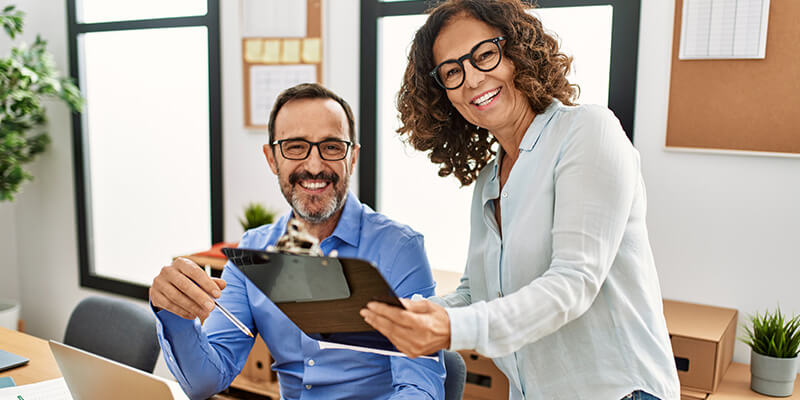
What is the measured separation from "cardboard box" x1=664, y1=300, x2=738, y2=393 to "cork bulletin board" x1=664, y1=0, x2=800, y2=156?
606 mm

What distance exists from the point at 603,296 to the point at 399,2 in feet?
6.61

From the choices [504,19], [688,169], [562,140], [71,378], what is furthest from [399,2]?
[71,378]

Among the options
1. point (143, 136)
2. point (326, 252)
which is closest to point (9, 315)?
point (143, 136)

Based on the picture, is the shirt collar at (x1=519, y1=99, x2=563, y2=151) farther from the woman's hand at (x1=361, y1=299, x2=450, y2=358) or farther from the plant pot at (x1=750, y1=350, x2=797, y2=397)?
the plant pot at (x1=750, y1=350, x2=797, y2=397)

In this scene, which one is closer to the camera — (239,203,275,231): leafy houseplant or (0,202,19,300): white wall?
(239,203,275,231): leafy houseplant

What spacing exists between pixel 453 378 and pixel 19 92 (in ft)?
9.92

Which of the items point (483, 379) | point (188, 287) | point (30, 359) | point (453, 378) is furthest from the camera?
point (483, 379)

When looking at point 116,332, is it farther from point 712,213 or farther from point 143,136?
point 712,213

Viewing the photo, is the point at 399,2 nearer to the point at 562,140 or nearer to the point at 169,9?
the point at 169,9

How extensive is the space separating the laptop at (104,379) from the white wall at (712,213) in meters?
1.80

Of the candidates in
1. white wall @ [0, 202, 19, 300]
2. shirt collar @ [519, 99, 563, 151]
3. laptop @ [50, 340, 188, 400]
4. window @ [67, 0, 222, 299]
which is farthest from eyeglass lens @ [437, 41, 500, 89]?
white wall @ [0, 202, 19, 300]

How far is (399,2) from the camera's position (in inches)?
111

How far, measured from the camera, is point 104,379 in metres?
1.17

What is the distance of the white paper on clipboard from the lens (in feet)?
10.0
